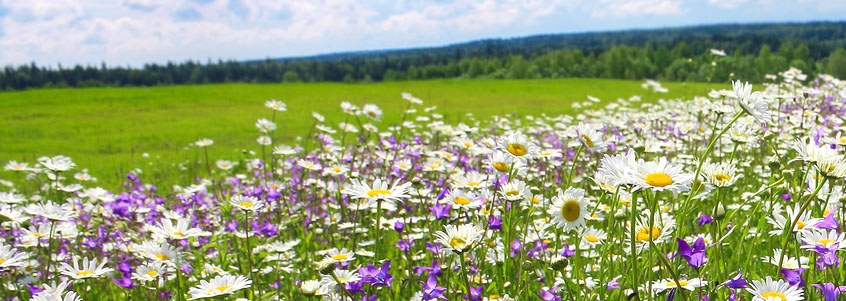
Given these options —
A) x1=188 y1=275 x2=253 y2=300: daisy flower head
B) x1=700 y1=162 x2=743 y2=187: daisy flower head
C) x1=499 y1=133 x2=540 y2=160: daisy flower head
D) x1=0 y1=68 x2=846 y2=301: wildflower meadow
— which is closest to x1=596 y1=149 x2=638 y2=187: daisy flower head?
x1=0 y1=68 x2=846 y2=301: wildflower meadow

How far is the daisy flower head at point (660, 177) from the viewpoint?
121cm

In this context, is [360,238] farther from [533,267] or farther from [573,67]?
[573,67]

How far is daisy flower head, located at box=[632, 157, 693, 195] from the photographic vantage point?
3.96 feet

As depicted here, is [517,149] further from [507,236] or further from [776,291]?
[776,291]

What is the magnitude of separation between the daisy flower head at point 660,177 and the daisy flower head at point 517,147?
2.14 ft

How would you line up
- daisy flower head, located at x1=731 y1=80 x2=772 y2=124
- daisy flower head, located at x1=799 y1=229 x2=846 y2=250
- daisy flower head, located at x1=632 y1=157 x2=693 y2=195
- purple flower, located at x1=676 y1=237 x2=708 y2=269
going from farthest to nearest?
1. daisy flower head, located at x1=799 y1=229 x2=846 y2=250
2. daisy flower head, located at x1=731 y1=80 x2=772 y2=124
3. purple flower, located at x1=676 y1=237 x2=708 y2=269
4. daisy flower head, located at x1=632 y1=157 x2=693 y2=195

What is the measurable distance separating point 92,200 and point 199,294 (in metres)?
3.13

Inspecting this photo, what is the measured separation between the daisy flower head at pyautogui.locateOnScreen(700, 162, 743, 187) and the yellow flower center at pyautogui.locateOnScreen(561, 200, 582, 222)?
407 mm

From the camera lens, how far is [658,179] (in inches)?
49.7

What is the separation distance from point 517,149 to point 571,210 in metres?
0.34

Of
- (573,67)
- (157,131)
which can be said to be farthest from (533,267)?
(573,67)

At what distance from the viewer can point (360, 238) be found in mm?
3240

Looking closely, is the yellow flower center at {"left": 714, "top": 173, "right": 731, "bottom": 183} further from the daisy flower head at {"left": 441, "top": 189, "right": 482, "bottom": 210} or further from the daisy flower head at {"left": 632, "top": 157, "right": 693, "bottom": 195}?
the daisy flower head at {"left": 441, "top": 189, "right": 482, "bottom": 210}

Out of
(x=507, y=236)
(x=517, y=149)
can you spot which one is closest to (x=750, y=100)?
(x=517, y=149)
